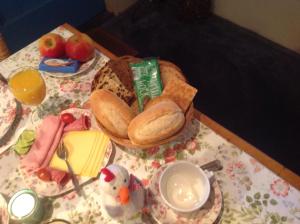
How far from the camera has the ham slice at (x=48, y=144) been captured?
0.86 meters

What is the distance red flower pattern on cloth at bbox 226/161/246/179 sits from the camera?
0.83 m

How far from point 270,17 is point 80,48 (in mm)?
1433

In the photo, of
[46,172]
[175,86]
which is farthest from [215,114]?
[46,172]

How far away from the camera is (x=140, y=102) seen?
3.13 feet

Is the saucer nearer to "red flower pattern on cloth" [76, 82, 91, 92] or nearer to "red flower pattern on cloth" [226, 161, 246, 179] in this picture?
"red flower pattern on cloth" [226, 161, 246, 179]

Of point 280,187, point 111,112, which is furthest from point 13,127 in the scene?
point 280,187

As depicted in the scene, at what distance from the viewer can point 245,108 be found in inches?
71.4

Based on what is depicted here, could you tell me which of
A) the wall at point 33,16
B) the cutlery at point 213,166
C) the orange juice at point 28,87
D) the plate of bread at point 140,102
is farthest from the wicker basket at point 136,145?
the wall at point 33,16

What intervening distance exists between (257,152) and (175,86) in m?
0.28

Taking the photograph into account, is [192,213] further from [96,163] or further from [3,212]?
[3,212]

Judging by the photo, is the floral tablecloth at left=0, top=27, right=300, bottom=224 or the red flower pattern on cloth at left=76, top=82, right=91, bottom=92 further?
the red flower pattern on cloth at left=76, top=82, right=91, bottom=92

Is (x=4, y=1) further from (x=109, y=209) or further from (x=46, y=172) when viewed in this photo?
(x=109, y=209)

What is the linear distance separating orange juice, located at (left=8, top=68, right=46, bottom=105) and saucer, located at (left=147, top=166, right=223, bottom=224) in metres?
0.45

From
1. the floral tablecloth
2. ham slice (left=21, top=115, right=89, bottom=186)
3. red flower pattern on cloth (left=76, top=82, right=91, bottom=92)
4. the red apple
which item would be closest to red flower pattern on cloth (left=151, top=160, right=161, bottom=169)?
the floral tablecloth
